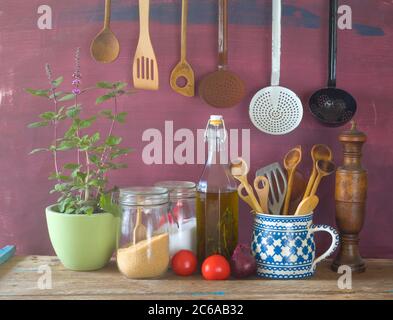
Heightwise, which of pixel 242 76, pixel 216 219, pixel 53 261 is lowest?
pixel 53 261

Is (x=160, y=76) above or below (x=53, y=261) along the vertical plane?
above

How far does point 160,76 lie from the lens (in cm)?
124

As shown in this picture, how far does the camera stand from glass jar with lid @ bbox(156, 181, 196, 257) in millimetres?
1125

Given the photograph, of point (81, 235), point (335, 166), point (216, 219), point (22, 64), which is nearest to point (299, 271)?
point (216, 219)

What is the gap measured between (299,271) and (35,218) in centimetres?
63

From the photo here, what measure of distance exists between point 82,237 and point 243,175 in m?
0.36

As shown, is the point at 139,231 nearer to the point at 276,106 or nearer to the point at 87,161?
the point at 87,161

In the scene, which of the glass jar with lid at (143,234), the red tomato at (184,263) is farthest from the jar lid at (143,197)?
the red tomato at (184,263)

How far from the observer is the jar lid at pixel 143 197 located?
107cm

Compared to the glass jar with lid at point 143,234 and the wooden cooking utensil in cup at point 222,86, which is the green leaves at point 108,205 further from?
the wooden cooking utensil in cup at point 222,86

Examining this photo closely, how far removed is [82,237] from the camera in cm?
107

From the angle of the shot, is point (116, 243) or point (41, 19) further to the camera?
point (41, 19)

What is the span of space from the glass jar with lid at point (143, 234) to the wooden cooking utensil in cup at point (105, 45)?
0.34 metres

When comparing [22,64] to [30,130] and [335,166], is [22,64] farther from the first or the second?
[335,166]
